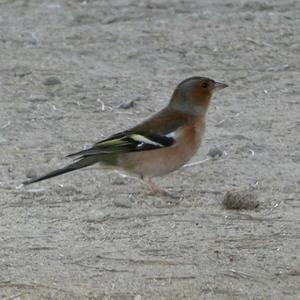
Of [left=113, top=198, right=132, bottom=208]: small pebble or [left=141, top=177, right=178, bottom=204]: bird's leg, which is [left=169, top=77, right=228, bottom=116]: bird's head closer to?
[left=141, top=177, right=178, bottom=204]: bird's leg

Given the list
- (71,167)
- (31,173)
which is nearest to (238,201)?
(71,167)

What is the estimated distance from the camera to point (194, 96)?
9.76 metres

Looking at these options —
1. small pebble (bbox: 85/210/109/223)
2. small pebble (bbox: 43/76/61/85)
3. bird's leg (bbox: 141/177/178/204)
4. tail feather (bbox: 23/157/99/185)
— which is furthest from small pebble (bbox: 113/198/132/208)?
small pebble (bbox: 43/76/61/85)

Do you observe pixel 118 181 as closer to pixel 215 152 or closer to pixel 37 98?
pixel 215 152

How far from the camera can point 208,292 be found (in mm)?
7121

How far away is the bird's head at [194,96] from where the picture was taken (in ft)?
31.6

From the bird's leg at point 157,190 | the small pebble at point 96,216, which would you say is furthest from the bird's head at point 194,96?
the small pebble at point 96,216

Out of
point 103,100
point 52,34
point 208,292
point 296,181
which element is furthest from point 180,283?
point 52,34

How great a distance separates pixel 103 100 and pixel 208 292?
4.75 metres

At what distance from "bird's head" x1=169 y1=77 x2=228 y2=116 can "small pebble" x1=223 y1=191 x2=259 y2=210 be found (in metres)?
1.11

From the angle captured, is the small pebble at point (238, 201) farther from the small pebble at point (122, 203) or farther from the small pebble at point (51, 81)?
the small pebble at point (51, 81)

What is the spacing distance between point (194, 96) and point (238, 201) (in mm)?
1429

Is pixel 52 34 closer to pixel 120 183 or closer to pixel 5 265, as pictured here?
pixel 120 183

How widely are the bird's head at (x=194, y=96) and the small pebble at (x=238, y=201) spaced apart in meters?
1.11
